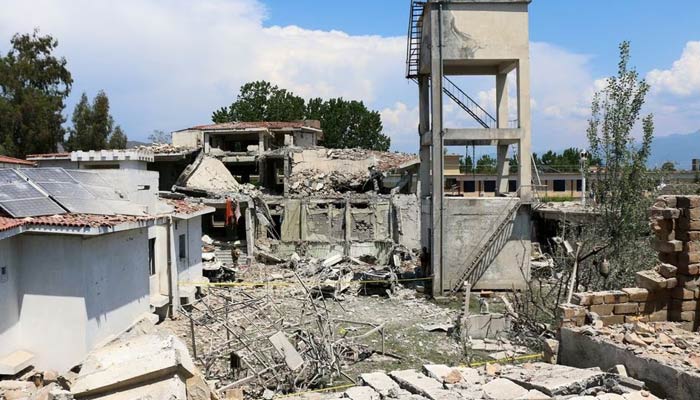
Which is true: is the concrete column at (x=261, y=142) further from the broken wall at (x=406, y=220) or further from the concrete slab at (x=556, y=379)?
the concrete slab at (x=556, y=379)

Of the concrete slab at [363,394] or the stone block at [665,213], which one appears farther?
the stone block at [665,213]

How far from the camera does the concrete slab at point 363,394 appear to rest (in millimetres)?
7285

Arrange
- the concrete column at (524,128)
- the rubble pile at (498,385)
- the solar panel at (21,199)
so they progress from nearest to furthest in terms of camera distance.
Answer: the rubble pile at (498,385) < the solar panel at (21,199) < the concrete column at (524,128)

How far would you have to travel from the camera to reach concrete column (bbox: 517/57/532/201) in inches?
861

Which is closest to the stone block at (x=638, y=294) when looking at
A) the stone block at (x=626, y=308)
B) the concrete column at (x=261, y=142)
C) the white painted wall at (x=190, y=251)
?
the stone block at (x=626, y=308)

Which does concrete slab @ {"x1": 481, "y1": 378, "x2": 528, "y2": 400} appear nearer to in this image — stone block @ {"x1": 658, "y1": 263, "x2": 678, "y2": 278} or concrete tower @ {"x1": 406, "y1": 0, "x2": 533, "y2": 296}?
stone block @ {"x1": 658, "y1": 263, "x2": 678, "y2": 278}

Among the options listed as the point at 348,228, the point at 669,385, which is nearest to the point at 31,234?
the point at 669,385

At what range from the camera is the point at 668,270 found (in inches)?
396

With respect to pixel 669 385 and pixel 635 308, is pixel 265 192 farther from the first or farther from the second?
pixel 669 385

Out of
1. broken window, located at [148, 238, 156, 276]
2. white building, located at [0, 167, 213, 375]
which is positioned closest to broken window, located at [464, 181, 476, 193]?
broken window, located at [148, 238, 156, 276]

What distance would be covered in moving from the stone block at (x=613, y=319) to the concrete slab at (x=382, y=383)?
4361mm

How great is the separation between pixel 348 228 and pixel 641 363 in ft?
78.4

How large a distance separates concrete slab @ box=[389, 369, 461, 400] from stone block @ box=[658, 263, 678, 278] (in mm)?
5081

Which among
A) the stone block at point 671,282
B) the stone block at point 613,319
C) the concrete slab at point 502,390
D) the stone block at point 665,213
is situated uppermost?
the stone block at point 665,213
